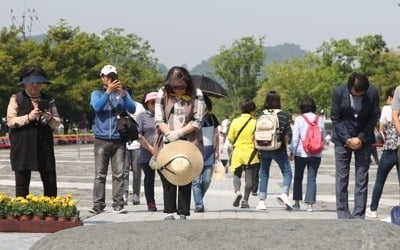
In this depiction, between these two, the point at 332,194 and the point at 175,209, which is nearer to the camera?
the point at 175,209

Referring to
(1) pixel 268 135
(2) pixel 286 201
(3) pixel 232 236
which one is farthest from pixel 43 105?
(3) pixel 232 236

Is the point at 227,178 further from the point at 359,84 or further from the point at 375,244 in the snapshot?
the point at 375,244

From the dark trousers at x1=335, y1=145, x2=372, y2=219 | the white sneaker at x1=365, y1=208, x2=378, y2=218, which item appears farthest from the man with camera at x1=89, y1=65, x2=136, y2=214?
the white sneaker at x1=365, y1=208, x2=378, y2=218

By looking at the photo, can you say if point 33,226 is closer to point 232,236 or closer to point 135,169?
point 135,169

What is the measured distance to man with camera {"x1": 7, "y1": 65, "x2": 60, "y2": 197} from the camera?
9203 mm

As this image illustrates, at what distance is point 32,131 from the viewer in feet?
30.4

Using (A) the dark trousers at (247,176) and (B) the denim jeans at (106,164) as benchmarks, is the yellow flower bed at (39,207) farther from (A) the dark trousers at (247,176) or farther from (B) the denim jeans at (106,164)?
(A) the dark trousers at (247,176)

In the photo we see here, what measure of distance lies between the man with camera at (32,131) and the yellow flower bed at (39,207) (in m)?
0.47

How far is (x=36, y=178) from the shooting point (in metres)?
17.3

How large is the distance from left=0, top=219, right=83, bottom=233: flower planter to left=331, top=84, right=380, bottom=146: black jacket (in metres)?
3.04

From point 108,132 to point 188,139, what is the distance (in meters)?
2.50

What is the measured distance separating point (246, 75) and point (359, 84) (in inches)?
2755

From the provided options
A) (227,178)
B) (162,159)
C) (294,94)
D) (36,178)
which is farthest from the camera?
(294,94)

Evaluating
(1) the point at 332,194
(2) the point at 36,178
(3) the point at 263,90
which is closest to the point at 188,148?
(1) the point at 332,194
